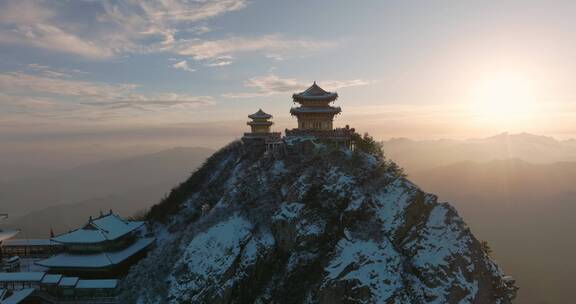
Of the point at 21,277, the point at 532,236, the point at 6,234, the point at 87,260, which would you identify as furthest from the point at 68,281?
the point at 532,236

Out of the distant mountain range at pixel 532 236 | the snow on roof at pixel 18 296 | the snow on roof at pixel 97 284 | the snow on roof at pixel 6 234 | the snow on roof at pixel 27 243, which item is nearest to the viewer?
the snow on roof at pixel 18 296

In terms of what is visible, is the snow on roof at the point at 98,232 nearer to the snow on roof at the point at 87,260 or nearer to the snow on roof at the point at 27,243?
the snow on roof at the point at 87,260

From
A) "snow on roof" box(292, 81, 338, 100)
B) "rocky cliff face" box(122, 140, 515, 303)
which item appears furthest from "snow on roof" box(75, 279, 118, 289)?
"snow on roof" box(292, 81, 338, 100)

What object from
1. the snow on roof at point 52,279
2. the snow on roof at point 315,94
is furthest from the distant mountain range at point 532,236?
the snow on roof at point 52,279

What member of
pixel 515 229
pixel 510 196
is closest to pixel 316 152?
pixel 515 229

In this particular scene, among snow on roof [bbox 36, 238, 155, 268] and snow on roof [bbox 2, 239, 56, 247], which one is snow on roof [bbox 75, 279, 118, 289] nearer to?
snow on roof [bbox 36, 238, 155, 268]

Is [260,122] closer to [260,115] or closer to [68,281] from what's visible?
[260,115]

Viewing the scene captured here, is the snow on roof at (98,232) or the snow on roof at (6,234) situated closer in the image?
the snow on roof at (98,232)
